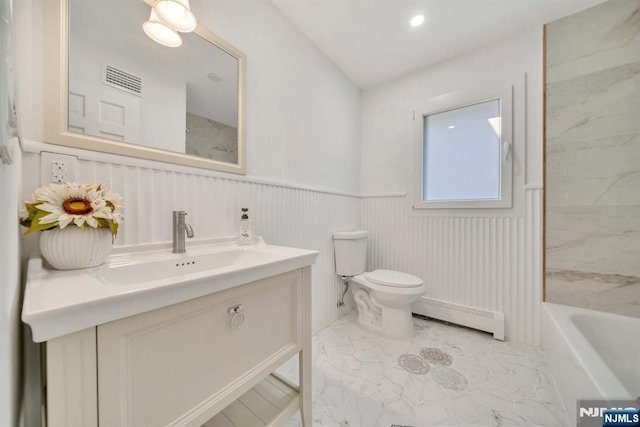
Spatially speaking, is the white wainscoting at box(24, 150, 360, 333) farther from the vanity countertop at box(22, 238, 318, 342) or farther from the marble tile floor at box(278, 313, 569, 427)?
the marble tile floor at box(278, 313, 569, 427)

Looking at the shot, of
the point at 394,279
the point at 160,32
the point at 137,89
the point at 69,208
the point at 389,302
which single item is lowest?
the point at 389,302

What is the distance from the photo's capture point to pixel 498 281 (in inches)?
67.6

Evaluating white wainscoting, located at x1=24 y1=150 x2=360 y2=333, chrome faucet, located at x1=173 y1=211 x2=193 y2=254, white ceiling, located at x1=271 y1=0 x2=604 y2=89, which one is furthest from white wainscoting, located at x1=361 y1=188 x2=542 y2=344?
chrome faucet, located at x1=173 y1=211 x2=193 y2=254

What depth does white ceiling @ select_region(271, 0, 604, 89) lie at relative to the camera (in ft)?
4.75

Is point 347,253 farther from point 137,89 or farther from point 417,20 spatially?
point 417,20

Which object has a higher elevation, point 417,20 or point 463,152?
point 417,20

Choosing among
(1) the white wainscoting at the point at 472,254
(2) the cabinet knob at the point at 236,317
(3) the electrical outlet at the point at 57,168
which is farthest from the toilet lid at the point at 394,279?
(3) the electrical outlet at the point at 57,168

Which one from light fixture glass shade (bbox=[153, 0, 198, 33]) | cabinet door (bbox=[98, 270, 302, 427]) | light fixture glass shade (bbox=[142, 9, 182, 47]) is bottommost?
cabinet door (bbox=[98, 270, 302, 427])

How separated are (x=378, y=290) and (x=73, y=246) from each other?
159 centimetres

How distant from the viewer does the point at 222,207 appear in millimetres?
1164

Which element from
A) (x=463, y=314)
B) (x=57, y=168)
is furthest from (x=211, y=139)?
(x=463, y=314)

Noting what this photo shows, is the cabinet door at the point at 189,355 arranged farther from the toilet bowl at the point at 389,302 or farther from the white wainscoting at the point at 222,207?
the toilet bowl at the point at 389,302

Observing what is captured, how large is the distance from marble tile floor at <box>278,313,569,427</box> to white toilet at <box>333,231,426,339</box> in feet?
0.37

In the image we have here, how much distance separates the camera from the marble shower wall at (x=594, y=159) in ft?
4.33
